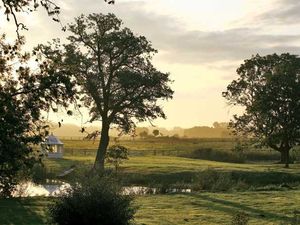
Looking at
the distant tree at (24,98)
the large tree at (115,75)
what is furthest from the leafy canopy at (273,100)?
the distant tree at (24,98)

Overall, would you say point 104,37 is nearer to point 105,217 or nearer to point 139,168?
point 139,168

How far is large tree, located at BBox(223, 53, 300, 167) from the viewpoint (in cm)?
6931

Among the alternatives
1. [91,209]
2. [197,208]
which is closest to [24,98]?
[91,209]

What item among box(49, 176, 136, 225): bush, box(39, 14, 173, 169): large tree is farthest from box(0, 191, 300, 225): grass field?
box(39, 14, 173, 169): large tree

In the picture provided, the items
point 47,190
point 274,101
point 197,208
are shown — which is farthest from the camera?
point 274,101

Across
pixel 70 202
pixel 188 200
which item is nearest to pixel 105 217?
pixel 70 202

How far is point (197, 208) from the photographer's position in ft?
91.6

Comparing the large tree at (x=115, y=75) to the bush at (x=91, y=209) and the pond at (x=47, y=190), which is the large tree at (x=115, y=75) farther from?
the bush at (x=91, y=209)

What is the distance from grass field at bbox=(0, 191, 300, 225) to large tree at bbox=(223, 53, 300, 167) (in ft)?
117

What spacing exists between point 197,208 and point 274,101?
147 ft

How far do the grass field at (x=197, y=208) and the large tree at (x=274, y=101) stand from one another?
1402 inches

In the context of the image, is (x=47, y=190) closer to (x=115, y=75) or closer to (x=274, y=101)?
(x=115, y=75)

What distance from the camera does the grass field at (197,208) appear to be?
931 inches

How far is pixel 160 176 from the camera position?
5319 cm
